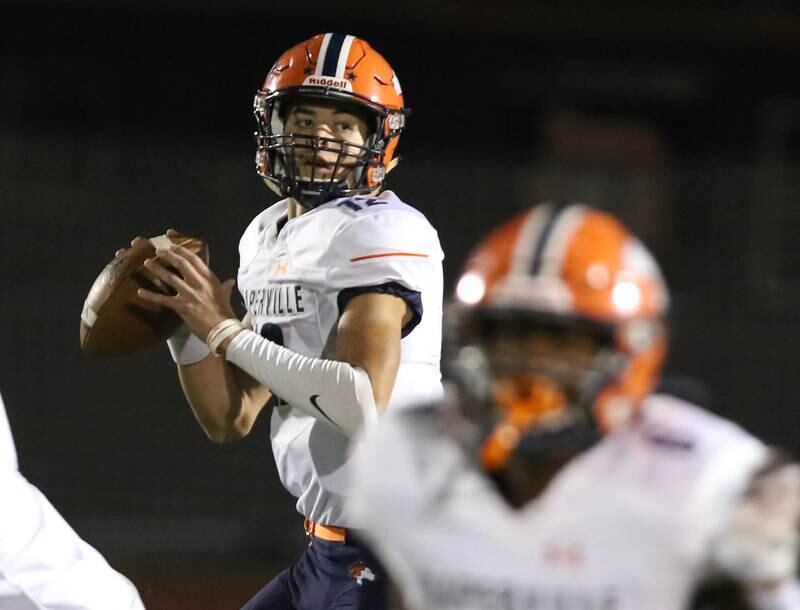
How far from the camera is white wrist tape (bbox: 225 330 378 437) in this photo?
291cm

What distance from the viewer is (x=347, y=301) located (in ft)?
9.93

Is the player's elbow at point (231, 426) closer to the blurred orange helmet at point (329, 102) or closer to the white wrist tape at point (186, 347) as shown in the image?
the white wrist tape at point (186, 347)

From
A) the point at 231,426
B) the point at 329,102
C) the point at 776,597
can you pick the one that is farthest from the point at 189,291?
the point at 776,597

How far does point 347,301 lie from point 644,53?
26.7 feet

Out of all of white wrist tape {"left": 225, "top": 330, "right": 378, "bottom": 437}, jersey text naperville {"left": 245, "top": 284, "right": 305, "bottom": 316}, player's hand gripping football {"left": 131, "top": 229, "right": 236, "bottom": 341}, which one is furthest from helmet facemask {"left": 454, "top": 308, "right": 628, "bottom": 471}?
player's hand gripping football {"left": 131, "top": 229, "right": 236, "bottom": 341}

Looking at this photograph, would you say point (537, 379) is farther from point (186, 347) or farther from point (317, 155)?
point (186, 347)

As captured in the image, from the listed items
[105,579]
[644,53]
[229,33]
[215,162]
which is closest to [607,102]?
[644,53]

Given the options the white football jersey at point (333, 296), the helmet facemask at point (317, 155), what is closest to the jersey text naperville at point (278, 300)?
the white football jersey at point (333, 296)

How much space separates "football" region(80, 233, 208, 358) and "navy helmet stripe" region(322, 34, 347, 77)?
1.65ft

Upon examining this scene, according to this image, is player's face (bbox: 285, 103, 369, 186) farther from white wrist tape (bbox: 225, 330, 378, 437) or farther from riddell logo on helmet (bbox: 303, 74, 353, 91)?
white wrist tape (bbox: 225, 330, 378, 437)

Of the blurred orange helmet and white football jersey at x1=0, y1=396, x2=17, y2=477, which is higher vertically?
the blurred orange helmet

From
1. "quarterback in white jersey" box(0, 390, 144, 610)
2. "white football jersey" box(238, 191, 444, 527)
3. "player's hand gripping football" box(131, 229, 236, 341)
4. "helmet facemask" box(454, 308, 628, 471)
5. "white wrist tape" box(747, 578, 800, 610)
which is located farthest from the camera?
"player's hand gripping football" box(131, 229, 236, 341)

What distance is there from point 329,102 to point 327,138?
0.37ft

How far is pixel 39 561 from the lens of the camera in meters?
2.67
